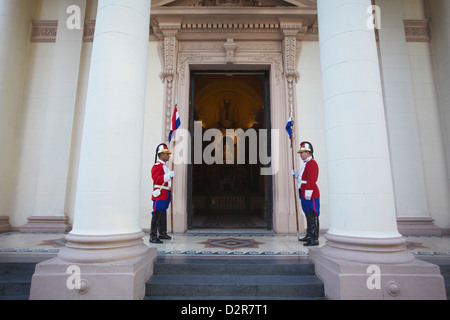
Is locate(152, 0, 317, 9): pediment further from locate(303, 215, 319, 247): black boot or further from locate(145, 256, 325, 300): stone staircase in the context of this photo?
locate(145, 256, 325, 300): stone staircase

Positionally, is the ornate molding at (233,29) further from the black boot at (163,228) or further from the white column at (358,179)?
the black boot at (163,228)

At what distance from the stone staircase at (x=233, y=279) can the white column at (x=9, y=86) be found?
5.47m

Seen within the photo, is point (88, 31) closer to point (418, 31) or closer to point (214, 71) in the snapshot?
point (214, 71)

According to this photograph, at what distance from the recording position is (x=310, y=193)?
4535 mm

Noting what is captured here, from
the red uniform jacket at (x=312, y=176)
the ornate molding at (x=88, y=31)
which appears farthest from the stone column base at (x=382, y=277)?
the ornate molding at (x=88, y=31)

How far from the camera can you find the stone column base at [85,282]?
2.59 m

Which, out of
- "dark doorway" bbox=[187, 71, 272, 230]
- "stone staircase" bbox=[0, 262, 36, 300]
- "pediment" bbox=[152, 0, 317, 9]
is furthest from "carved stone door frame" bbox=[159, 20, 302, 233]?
"dark doorway" bbox=[187, 71, 272, 230]

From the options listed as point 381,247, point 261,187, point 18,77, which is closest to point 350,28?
point 381,247

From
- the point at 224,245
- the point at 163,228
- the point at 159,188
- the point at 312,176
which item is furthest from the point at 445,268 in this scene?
the point at 163,228

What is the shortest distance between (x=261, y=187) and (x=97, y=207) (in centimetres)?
1112

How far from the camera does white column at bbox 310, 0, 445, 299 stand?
2.61 meters

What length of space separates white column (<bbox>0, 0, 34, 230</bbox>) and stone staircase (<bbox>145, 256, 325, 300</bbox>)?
18.0 feet

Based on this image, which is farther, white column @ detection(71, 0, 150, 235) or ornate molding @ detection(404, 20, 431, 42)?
ornate molding @ detection(404, 20, 431, 42)

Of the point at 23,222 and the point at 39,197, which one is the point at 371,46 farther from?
the point at 23,222
